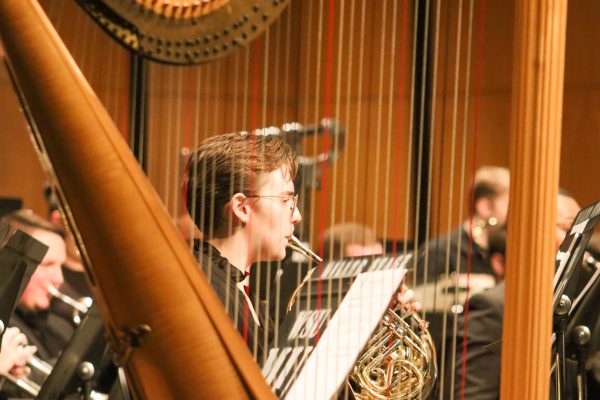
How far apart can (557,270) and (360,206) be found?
8.16 ft

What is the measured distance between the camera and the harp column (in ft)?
4.89

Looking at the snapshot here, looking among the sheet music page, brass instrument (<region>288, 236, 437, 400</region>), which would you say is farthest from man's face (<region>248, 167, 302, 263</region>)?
the sheet music page

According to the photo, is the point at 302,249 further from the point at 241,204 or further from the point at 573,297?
the point at 573,297

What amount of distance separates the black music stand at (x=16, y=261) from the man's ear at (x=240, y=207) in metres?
0.49

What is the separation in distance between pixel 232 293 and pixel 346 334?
1.10 ft

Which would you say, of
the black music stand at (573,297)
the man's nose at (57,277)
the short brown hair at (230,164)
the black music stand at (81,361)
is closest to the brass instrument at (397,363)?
the black music stand at (573,297)

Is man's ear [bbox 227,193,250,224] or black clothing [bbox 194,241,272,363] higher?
man's ear [bbox 227,193,250,224]

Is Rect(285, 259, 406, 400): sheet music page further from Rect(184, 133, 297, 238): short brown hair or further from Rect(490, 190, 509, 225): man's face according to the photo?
Rect(490, 190, 509, 225): man's face

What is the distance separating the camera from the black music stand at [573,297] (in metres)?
2.25

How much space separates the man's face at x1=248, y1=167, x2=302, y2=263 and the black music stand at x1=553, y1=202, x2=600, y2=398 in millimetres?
632

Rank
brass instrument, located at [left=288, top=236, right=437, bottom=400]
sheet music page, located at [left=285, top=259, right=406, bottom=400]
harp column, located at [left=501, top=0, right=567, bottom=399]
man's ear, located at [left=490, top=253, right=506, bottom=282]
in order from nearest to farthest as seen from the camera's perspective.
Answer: harp column, located at [left=501, top=0, right=567, bottom=399] < sheet music page, located at [left=285, top=259, right=406, bottom=400] < brass instrument, located at [left=288, top=236, right=437, bottom=400] < man's ear, located at [left=490, top=253, right=506, bottom=282]

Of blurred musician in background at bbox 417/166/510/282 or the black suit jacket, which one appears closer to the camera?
the black suit jacket

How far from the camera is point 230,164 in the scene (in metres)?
2.02

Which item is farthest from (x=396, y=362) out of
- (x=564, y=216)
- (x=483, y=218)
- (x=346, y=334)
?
(x=483, y=218)
